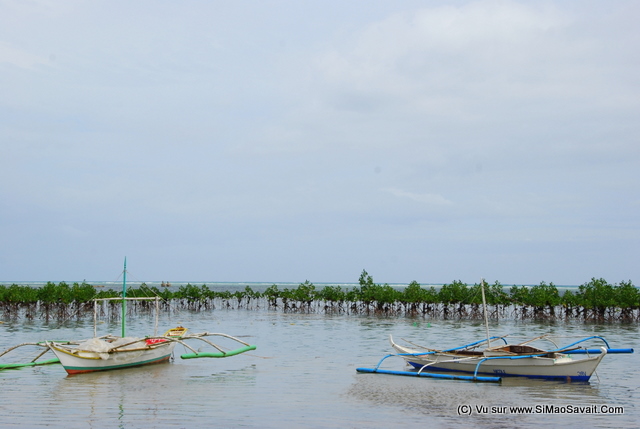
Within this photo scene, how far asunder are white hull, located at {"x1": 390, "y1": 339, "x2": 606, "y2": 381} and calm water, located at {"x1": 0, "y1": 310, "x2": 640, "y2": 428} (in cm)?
44

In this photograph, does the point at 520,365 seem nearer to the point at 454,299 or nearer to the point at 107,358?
the point at 107,358

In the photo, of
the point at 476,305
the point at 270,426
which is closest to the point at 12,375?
the point at 270,426

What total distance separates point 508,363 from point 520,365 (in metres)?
0.38

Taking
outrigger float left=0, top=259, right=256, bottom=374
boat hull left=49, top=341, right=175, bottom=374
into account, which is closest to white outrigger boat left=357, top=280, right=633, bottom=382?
outrigger float left=0, top=259, right=256, bottom=374

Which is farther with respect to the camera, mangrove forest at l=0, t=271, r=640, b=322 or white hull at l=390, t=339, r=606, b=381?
mangrove forest at l=0, t=271, r=640, b=322

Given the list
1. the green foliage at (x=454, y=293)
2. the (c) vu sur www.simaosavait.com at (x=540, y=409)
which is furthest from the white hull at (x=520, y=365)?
the green foliage at (x=454, y=293)

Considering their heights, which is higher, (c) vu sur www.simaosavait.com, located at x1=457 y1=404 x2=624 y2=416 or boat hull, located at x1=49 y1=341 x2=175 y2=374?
boat hull, located at x1=49 y1=341 x2=175 y2=374

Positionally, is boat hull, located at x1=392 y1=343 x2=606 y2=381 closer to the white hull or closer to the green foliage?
the white hull

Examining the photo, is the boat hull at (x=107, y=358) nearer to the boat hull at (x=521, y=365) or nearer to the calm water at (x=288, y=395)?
the calm water at (x=288, y=395)

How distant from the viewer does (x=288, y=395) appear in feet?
55.3

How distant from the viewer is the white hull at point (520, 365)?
727 inches

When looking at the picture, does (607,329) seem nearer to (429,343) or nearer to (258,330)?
(429,343)

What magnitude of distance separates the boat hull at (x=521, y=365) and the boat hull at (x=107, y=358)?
401 inches

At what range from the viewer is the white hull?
1845 cm
